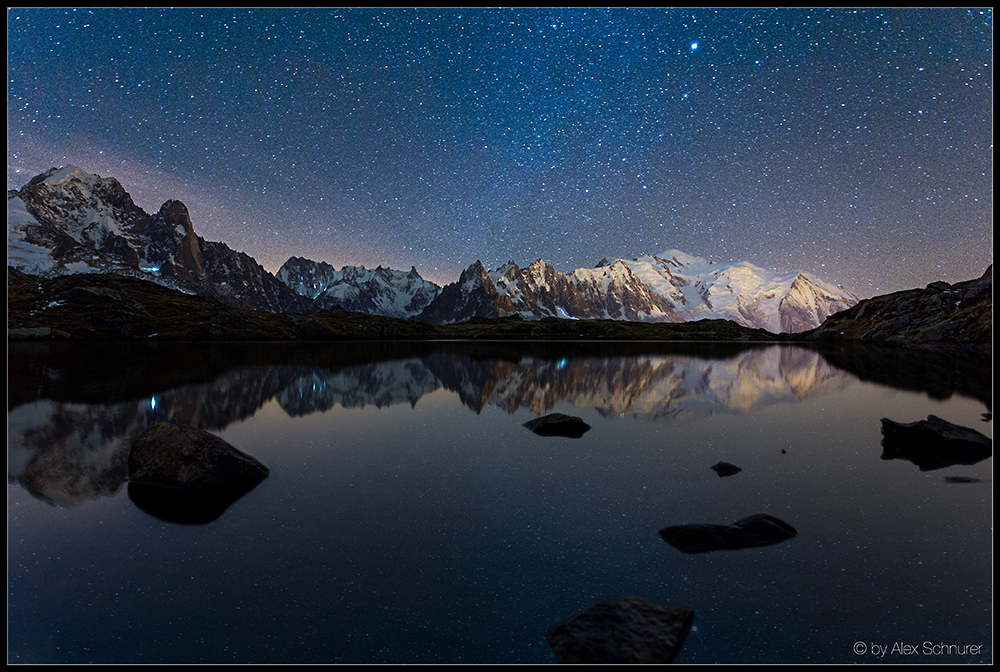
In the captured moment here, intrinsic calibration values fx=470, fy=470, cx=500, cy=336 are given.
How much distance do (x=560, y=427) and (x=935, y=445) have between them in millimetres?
17953

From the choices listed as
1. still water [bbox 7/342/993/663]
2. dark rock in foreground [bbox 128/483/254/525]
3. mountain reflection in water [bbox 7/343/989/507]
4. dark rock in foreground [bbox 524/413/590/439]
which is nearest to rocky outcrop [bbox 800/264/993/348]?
mountain reflection in water [bbox 7/343/989/507]

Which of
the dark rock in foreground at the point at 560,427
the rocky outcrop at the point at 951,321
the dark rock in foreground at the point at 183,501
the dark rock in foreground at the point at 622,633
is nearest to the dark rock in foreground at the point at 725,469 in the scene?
the dark rock in foreground at the point at 560,427

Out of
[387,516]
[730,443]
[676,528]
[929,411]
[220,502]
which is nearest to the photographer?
[676,528]

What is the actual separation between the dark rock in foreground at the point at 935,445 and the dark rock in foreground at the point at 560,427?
14.1 m

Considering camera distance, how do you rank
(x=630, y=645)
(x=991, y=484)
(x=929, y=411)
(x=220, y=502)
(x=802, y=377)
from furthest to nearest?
(x=802, y=377)
(x=929, y=411)
(x=991, y=484)
(x=220, y=502)
(x=630, y=645)

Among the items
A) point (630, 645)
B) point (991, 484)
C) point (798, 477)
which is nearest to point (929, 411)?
point (991, 484)

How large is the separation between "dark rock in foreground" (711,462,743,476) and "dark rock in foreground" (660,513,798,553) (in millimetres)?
5179

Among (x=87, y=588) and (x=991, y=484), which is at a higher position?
(x=991, y=484)

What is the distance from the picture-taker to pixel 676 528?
13688mm

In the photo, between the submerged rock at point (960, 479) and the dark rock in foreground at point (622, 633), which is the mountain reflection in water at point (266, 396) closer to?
the submerged rock at point (960, 479)

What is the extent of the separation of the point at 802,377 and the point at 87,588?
66.8 metres

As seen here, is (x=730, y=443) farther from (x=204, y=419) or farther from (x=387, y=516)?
(x=204, y=419)

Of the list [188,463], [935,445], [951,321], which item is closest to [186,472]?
[188,463]

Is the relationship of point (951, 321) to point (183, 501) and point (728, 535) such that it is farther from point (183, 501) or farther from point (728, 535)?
point (183, 501)
